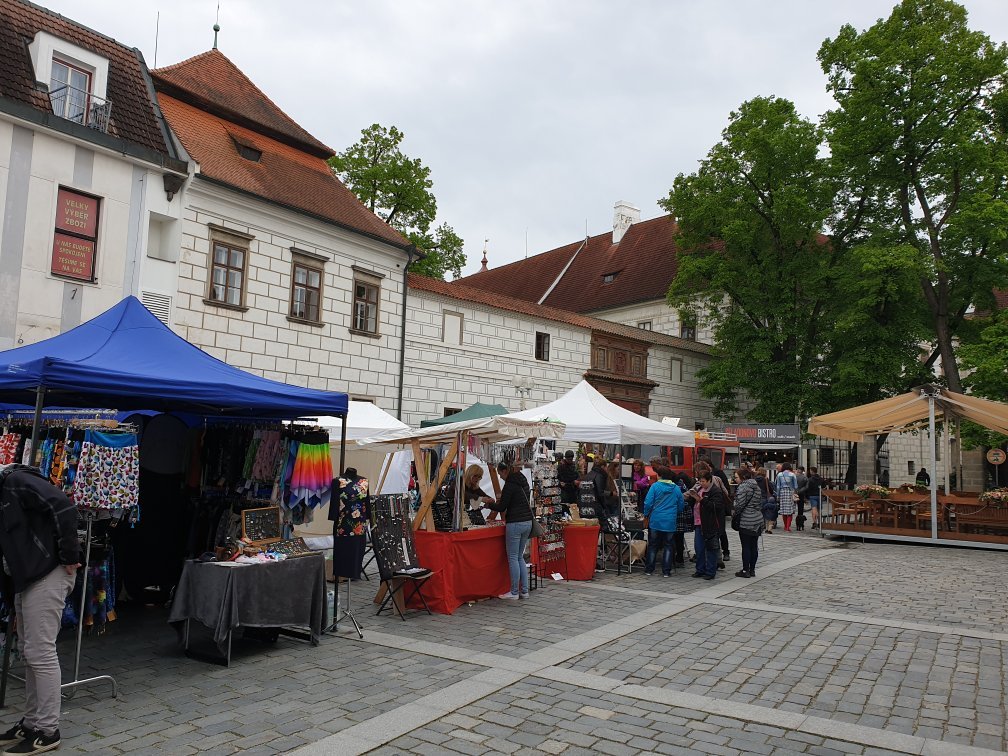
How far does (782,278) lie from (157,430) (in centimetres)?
2649

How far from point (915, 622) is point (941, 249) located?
2236 cm

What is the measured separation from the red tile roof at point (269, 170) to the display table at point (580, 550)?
41.2ft

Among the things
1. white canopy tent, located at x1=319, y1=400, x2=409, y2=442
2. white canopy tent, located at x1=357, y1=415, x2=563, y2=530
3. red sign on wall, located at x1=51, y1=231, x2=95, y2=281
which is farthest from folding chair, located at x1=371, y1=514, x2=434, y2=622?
red sign on wall, located at x1=51, y1=231, x2=95, y2=281

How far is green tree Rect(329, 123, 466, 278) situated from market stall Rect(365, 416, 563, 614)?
1969cm

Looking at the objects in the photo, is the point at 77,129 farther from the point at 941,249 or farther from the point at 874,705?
the point at 941,249

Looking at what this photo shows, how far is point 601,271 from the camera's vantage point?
45500 millimetres

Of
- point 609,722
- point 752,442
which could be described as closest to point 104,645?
point 609,722

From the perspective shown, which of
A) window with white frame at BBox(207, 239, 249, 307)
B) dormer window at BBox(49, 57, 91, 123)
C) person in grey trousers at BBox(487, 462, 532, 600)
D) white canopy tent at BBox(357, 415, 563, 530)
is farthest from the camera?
window with white frame at BBox(207, 239, 249, 307)

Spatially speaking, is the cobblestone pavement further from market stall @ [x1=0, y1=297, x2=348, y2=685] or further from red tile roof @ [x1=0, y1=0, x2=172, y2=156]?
red tile roof @ [x1=0, y1=0, x2=172, y2=156]

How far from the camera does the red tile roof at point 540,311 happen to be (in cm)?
2477

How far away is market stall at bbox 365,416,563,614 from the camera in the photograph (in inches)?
372

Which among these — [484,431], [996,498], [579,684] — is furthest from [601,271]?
[579,684]

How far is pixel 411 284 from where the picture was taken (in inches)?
952

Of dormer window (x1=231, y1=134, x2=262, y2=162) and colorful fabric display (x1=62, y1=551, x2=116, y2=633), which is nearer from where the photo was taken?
colorful fabric display (x1=62, y1=551, x2=116, y2=633)
